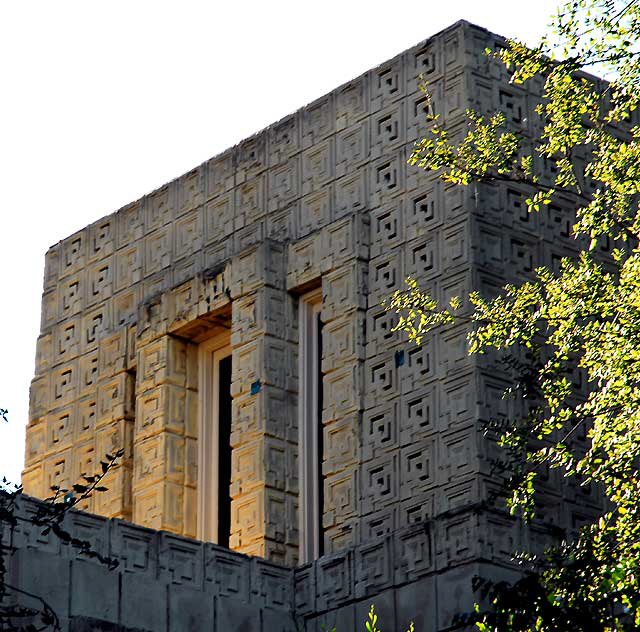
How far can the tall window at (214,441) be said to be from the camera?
1938 centimetres

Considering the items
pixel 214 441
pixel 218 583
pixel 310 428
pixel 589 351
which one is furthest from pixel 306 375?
pixel 589 351

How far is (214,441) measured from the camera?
19.8 m

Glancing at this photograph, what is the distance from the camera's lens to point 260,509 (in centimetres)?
1828

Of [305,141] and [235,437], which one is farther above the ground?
[305,141]

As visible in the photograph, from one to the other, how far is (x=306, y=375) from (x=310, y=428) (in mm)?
528

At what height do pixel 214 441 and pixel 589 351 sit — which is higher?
pixel 214 441

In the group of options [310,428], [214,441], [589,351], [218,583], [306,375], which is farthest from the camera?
[214,441]

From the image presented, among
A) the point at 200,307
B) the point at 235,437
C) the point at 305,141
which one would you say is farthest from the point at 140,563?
the point at 305,141

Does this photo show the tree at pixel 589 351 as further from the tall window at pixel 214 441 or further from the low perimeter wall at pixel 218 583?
the tall window at pixel 214 441

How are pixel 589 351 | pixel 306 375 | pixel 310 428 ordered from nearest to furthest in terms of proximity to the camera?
pixel 589 351 → pixel 310 428 → pixel 306 375

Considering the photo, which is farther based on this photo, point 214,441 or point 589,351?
point 214,441

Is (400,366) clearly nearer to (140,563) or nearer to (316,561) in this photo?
(316,561)

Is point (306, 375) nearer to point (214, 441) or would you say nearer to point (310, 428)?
point (310, 428)

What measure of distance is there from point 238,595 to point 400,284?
3215 mm
